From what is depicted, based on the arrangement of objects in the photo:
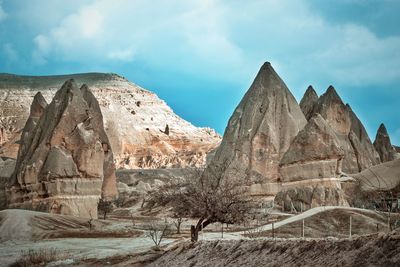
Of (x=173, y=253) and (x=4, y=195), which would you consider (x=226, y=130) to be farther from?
(x=173, y=253)

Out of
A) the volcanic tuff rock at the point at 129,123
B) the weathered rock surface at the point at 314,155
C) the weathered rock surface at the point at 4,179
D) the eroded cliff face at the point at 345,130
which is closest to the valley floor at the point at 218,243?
the weathered rock surface at the point at 314,155

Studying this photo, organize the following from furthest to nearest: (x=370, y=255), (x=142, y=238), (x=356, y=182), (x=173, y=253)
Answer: (x=356, y=182) → (x=142, y=238) → (x=173, y=253) → (x=370, y=255)

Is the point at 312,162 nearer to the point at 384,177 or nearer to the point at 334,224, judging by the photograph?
the point at 384,177

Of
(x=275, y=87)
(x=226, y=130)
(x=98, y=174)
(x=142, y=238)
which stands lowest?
(x=142, y=238)

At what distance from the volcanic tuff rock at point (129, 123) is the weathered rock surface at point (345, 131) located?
46.5 metres

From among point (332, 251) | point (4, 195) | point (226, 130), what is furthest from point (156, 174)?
point (332, 251)

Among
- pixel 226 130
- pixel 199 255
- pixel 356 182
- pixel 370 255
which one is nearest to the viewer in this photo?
pixel 370 255

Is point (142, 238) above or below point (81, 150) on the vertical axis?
below

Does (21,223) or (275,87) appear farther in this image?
(275,87)

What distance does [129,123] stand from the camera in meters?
140

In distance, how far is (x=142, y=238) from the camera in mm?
27141

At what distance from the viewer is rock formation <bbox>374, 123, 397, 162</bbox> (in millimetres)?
75412

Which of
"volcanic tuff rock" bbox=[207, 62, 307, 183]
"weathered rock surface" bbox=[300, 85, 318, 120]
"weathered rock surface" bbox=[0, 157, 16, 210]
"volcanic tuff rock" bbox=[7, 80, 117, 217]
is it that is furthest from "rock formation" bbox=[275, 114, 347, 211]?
"weathered rock surface" bbox=[300, 85, 318, 120]

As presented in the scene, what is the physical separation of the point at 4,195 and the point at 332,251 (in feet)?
136
